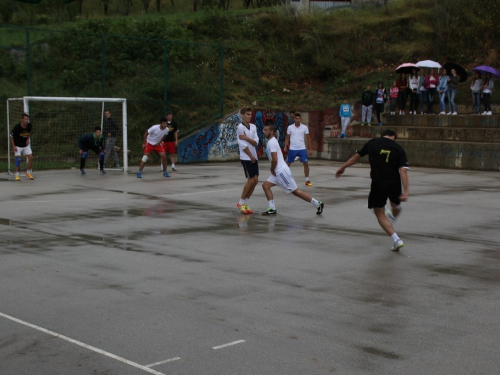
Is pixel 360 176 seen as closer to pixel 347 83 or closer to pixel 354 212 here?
pixel 354 212

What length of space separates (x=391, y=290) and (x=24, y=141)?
1448cm

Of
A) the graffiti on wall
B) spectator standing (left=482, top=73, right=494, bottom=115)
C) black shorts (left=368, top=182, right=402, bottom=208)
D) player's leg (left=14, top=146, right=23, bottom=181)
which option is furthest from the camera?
the graffiti on wall

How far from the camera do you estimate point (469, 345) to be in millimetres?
5902

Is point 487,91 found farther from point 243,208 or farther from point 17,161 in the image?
point 17,161

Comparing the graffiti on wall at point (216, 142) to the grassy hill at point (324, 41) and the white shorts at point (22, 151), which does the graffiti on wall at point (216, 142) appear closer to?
the grassy hill at point (324, 41)

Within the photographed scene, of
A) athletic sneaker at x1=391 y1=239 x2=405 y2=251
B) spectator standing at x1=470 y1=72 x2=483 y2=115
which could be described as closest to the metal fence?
spectator standing at x1=470 y1=72 x2=483 y2=115

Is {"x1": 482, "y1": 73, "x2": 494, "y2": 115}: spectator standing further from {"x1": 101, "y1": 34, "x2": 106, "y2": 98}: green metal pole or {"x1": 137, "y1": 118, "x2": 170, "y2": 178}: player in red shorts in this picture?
{"x1": 101, "y1": 34, "x2": 106, "y2": 98}: green metal pole

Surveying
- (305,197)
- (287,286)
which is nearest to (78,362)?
(287,286)

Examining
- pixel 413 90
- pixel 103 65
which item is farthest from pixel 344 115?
pixel 103 65

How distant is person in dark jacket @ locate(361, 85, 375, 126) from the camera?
94.6ft

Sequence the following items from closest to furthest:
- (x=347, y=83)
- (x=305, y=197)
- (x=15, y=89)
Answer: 1. (x=305, y=197)
2. (x=15, y=89)
3. (x=347, y=83)

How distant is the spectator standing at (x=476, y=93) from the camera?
27234 mm

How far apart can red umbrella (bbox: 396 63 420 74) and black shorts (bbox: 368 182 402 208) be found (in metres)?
19.6

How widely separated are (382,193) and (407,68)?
20.6 m
